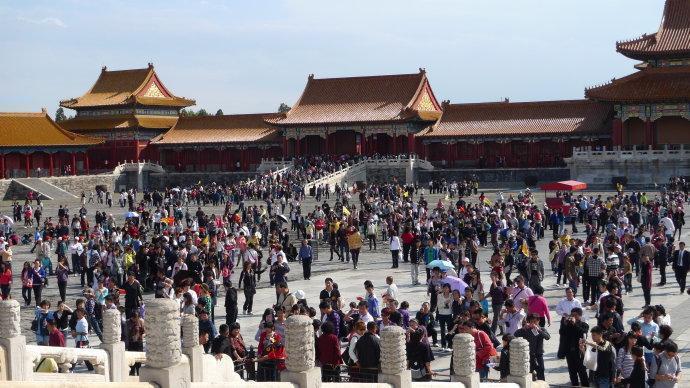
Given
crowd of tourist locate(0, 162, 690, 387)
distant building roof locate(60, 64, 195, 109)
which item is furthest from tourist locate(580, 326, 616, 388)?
distant building roof locate(60, 64, 195, 109)

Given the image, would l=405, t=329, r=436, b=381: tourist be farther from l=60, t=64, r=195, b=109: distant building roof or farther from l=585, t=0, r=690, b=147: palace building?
l=60, t=64, r=195, b=109: distant building roof

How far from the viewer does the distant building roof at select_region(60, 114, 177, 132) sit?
81.9 meters

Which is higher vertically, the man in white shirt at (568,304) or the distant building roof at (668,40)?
the distant building roof at (668,40)

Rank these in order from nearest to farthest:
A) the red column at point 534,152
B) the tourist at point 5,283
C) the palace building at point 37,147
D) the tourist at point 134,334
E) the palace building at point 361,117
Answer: the tourist at point 134,334, the tourist at point 5,283, the red column at point 534,152, the palace building at point 37,147, the palace building at point 361,117

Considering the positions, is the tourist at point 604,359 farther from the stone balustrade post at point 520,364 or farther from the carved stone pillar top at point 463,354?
the carved stone pillar top at point 463,354

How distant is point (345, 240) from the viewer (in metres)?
33.2

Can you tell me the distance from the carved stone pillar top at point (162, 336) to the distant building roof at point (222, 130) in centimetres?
6638

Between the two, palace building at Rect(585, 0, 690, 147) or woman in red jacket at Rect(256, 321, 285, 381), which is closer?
woman in red jacket at Rect(256, 321, 285, 381)

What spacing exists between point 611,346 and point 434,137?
56.1m

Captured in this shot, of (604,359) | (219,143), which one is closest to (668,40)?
(219,143)

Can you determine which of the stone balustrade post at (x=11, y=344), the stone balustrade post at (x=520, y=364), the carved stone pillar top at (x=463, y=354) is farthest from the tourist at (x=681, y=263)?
the stone balustrade post at (x=11, y=344)

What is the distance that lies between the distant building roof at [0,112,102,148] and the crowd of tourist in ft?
74.8

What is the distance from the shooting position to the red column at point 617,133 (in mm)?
63594

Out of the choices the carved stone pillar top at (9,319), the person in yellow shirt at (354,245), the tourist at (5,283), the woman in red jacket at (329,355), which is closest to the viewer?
the carved stone pillar top at (9,319)
